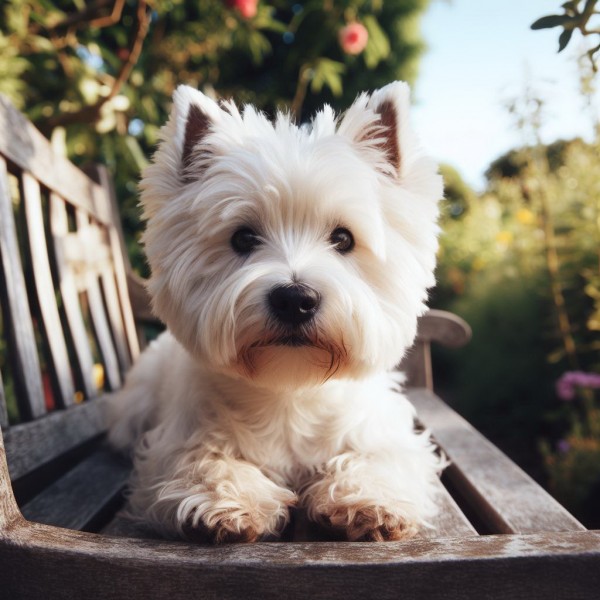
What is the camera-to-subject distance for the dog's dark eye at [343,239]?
1609mm

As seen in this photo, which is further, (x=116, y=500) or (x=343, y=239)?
(x=116, y=500)

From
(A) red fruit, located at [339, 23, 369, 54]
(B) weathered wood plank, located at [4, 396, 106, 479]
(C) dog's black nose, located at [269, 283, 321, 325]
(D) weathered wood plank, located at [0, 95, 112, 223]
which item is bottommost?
(B) weathered wood plank, located at [4, 396, 106, 479]

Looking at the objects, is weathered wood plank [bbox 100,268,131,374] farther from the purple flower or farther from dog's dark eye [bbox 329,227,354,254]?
the purple flower

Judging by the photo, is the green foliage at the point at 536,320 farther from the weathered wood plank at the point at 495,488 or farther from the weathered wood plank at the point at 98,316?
the weathered wood plank at the point at 98,316

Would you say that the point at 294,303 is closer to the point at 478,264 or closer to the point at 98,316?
the point at 98,316

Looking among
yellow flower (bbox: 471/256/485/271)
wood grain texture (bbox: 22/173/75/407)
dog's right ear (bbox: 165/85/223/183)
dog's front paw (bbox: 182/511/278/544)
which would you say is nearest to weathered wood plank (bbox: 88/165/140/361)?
wood grain texture (bbox: 22/173/75/407)

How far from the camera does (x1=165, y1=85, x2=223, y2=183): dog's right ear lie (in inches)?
67.6

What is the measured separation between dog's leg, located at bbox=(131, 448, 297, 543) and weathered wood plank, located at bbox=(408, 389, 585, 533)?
20.1 inches

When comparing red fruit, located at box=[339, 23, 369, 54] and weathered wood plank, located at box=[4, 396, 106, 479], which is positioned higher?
red fruit, located at box=[339, 23, 369, 54]

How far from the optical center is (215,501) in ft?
4.33

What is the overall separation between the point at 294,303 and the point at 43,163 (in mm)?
1367

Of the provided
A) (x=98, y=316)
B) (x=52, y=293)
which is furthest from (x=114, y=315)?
(x=52, y=293)

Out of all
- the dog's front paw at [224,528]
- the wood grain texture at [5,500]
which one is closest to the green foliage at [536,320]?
→ the dog's front paw at [224,528]

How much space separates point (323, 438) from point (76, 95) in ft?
10.2
